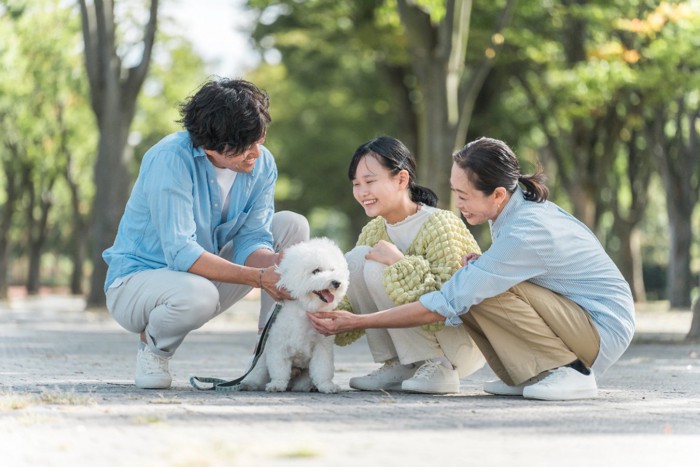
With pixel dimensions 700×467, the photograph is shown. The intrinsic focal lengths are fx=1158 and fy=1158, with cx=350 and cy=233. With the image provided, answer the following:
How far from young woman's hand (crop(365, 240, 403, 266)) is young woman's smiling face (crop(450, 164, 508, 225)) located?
1.44 ft

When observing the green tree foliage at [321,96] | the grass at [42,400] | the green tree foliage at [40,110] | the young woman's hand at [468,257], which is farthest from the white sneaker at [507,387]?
the green tree foliage at [40,110]

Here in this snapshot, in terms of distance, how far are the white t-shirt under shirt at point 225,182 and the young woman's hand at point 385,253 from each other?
927 mm

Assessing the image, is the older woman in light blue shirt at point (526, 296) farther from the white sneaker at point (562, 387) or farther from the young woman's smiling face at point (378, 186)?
the young woman's smiling face at point (378, 186)

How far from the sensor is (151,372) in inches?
257

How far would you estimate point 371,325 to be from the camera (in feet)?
20.5

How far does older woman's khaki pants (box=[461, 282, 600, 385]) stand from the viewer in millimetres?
6184

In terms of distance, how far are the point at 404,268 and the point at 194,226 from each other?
121 centimetres

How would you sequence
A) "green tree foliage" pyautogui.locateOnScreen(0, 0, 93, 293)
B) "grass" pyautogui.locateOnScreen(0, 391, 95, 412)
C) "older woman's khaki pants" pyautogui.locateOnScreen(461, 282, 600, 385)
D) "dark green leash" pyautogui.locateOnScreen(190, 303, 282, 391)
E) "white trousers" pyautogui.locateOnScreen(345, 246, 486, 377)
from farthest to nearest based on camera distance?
"green tree foliage" pyautogui.locateOnScreen(0, 0, 93, 293) < "white trousers" pyautogui.locateOnScreen(345, 246, 486, 377) < "dark green leash" pyautogui.locateOnScreen(190, 303, 282, 391) < "older woman's khaki pants" pyautogui.locateOnScreen(461, 282, 600, 385) < "grass" pyautogui.locateOnScreen(0, 391, 95, 412)

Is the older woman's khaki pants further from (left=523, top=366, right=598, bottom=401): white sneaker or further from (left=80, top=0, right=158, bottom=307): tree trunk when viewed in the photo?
(left=80, top=0, right=158, bottom=307): tree trunk

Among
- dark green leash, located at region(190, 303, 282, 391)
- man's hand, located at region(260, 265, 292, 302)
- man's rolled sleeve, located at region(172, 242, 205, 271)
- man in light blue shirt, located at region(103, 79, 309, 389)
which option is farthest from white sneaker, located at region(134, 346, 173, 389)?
man's hand, located at region(260, 265, 292, 302)

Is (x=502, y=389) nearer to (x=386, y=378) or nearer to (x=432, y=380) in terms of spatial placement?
(x=432, y=380)

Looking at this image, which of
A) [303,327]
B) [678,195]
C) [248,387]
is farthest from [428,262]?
[678,195]

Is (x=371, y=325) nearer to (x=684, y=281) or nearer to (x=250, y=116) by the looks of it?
(x=250, y=116)

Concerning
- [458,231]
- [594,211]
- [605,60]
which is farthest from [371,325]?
[594,211]
